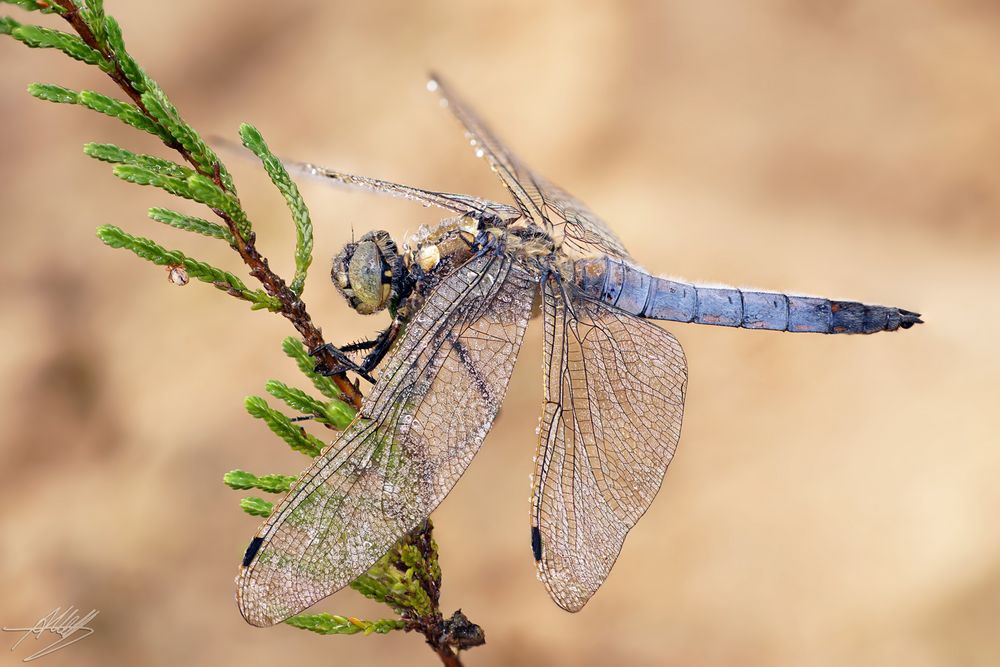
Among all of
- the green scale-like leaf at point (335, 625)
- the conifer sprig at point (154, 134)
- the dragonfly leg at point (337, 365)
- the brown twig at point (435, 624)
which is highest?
the conifer sprig at point (154, 134)

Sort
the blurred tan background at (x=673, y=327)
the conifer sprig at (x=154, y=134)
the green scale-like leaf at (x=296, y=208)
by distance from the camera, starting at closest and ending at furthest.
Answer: the conifer sprig at (x=154, y=134) → the green scale-like leaf at (x=296, y=208) → the blurred tan background at (x=673, y=327)

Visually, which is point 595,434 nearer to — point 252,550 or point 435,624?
point 435,624

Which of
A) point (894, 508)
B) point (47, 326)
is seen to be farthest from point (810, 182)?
point (47, 326)

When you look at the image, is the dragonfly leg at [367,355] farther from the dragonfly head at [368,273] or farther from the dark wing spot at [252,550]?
the dark wing spot at [252,550]

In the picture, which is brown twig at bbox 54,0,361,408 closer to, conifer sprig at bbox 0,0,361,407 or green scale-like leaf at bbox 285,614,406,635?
conifer sprig at bbox 0,0,361,407

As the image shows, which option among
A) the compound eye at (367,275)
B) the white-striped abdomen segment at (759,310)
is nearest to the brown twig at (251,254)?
the compound eye at (367,275)

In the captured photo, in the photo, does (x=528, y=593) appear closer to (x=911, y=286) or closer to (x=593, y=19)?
(x=911, y=286)

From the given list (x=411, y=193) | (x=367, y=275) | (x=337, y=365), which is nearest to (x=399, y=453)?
(x=337, y=365)
